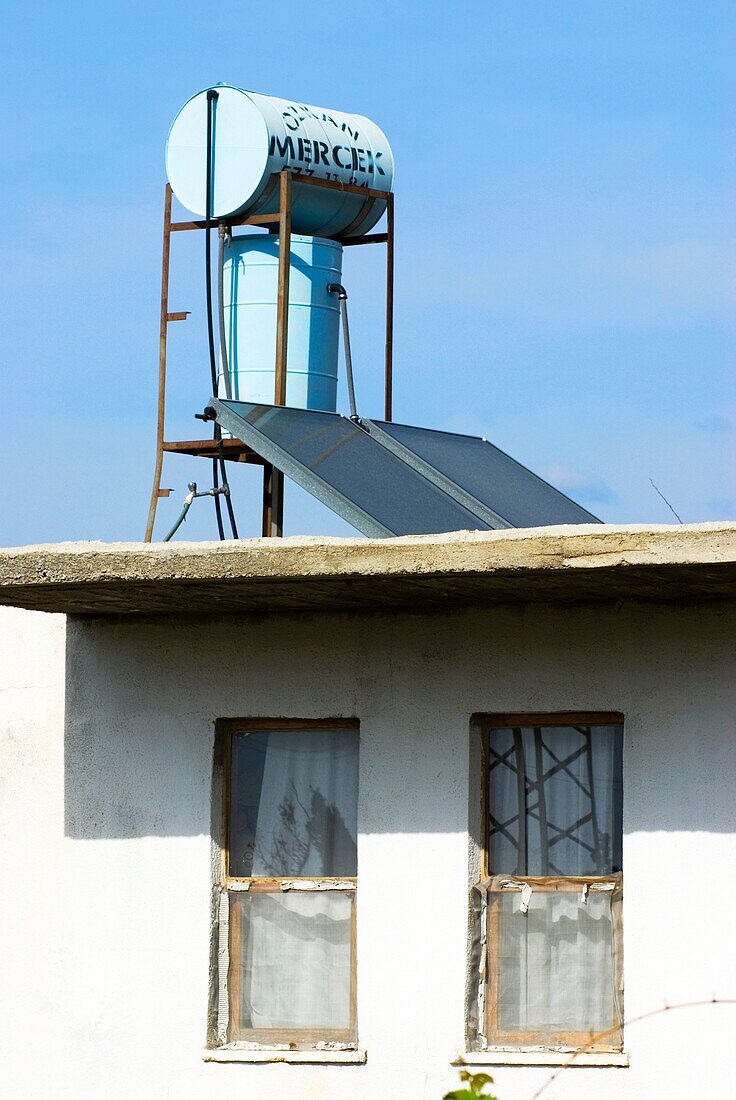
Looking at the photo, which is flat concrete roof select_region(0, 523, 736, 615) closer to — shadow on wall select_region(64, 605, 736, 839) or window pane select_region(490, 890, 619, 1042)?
shadow on wall select_region(64, 605, 736, 839)

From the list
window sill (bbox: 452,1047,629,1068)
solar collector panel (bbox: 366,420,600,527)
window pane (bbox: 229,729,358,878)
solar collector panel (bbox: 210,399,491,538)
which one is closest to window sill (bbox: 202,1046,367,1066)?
window sill (bbox: 452,1047,629,1068)

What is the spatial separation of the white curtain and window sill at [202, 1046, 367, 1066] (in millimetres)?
670

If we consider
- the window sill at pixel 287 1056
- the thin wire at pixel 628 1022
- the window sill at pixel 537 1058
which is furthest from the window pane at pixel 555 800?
the window sill at pixel 287 1056

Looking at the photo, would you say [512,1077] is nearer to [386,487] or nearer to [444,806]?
[444,806]

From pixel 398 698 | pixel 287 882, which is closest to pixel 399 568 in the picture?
pixel 398 698

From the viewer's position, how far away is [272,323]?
11.4 meters

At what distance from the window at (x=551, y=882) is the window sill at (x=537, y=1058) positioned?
0.25 ft

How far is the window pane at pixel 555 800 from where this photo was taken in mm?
7758

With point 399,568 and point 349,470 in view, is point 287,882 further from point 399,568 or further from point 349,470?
point 399,568

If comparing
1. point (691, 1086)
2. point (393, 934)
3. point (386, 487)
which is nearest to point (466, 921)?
point (393, 934)

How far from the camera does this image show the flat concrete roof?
6.32m

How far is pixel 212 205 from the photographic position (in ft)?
37.6

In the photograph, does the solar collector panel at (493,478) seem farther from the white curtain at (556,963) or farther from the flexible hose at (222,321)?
the white curtain at (556,963)

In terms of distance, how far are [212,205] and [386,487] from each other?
11.9 feet
